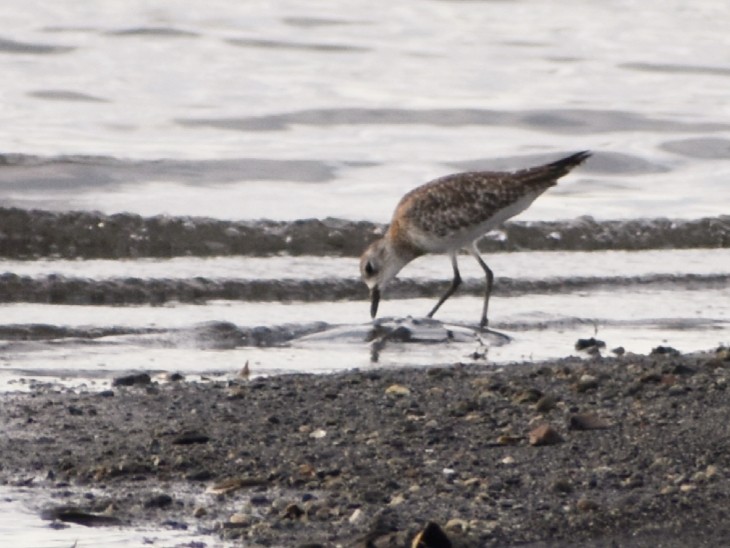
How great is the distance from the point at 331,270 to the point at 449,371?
12.4 feet

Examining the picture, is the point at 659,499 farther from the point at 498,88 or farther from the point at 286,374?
the point at 498,88

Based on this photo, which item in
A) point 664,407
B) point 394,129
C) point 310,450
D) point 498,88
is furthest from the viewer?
point 498,88

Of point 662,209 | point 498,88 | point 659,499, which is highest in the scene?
point 498,88

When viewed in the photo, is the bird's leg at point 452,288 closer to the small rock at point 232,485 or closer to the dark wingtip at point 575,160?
the dark wingtip at point 575,160

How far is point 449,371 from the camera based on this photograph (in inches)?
260

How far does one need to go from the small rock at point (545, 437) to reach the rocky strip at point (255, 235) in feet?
18.2

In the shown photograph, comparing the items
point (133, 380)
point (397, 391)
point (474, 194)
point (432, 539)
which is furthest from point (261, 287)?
point (432, 539)

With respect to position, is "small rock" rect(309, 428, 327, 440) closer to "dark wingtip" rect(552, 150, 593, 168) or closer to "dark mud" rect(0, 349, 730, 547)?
"dark mud" rect(0, 349, 730, 547)

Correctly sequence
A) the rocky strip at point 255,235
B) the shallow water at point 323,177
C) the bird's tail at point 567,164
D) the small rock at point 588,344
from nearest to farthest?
the small rock at point 588,344 → the shallow water at point 323,177 → the bird's tail at point 567,164 → the rocky strip at point 255,235

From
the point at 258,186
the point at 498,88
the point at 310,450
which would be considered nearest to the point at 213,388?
the point at 310,450

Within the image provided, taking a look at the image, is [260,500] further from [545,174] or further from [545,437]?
[545,174]

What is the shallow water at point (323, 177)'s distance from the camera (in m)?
8.10

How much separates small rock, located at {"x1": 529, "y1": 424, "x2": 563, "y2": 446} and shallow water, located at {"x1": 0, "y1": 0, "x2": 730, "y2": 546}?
141cm

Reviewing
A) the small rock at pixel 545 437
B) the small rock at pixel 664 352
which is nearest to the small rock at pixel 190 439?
the small rock at pixel 545 437
